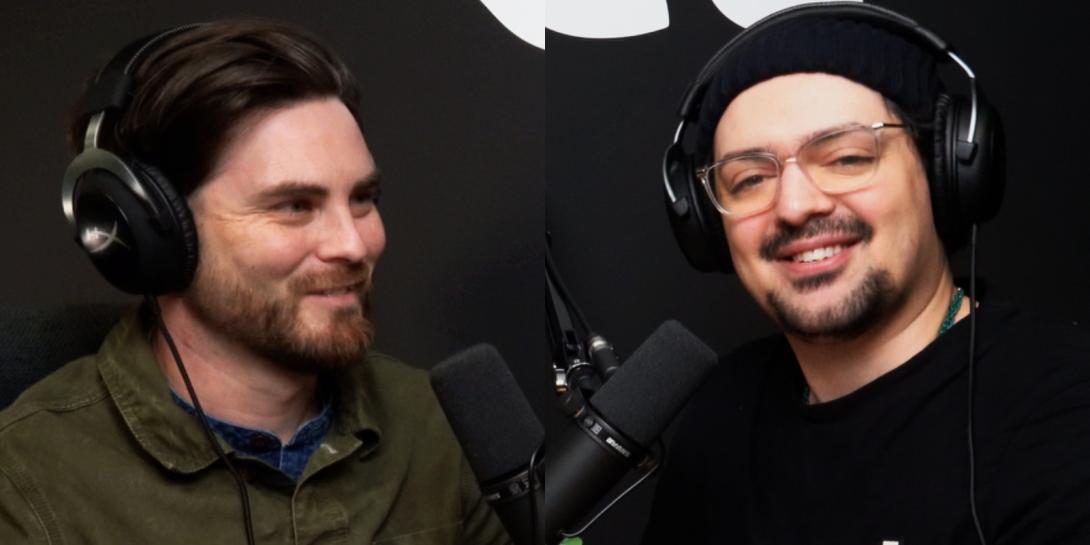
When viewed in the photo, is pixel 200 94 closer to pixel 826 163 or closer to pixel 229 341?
pixel 229 341

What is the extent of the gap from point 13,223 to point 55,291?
0.32 ft

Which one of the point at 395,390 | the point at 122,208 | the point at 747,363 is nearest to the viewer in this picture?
the point at 122,208

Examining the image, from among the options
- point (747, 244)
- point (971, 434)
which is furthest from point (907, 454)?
point (747, 244)

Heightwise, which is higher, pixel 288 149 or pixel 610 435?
pixel 288 149

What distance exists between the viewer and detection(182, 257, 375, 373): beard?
4.27ft

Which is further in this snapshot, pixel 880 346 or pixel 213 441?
pixel 880 346

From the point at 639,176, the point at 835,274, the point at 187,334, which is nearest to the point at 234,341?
the point at 187,334

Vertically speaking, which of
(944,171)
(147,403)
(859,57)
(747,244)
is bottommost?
(147,403)

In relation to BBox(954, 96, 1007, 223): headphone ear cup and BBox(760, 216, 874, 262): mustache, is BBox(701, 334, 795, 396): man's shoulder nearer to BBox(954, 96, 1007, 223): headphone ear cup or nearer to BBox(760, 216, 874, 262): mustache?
BBox(760, 216, 874, 262): mustache

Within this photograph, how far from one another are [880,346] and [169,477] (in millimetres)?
882

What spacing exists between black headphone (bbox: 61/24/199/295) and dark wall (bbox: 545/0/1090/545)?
572mm

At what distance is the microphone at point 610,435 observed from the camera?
102 centimetres

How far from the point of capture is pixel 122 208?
1150 mm

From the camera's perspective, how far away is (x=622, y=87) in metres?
1.60
